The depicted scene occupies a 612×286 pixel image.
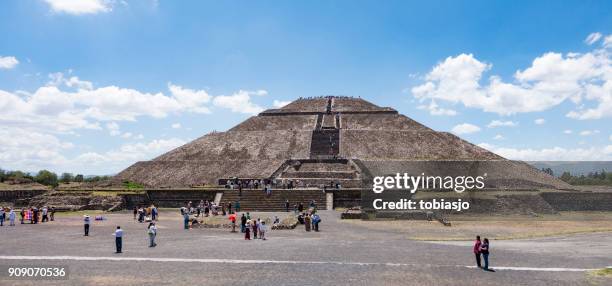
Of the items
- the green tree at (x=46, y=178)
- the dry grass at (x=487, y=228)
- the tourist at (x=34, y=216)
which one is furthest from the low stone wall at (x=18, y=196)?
the dry grass at (x=487, y=228)

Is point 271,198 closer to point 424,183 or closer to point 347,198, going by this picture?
point 347,198

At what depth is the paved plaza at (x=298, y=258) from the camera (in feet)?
44.2

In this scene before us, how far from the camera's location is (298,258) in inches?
638

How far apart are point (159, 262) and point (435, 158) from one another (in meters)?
48.5

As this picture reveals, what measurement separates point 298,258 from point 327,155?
44.9m

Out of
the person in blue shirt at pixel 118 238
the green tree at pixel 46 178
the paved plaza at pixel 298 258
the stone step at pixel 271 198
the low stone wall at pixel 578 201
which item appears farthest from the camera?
the green tree at pixel 46 178

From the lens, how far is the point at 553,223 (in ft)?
96.8

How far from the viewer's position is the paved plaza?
13461 millimetres

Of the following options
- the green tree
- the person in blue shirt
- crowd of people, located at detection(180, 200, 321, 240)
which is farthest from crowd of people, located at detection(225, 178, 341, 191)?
the green tree

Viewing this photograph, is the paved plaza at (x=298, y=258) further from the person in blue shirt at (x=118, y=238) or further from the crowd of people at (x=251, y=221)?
the crowd of people at (x=251, y=221)

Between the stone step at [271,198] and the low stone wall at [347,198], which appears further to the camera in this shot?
the low stone wall at [347,198]

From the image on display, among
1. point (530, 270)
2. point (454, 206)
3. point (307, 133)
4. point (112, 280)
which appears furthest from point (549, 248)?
point (307, 133)

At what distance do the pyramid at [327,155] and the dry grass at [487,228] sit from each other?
54.7ft

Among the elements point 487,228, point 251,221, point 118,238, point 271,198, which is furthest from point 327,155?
point 118,238
